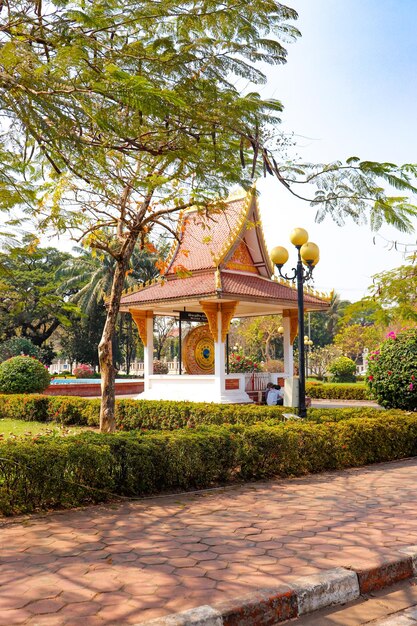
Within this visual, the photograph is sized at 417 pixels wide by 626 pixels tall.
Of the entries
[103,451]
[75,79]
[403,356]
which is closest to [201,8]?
[75,79]

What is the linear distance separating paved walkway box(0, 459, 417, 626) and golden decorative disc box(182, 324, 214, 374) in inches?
508

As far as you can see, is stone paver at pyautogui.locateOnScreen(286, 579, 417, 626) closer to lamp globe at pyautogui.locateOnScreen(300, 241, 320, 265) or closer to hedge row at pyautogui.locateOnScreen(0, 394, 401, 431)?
hedge row at pyautogui.locateOnScreen(0, 394, 401, 431)

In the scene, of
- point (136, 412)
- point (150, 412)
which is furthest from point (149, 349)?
point (150, 412)

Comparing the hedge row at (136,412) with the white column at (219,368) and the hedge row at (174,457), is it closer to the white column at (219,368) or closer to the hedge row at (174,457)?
the hedge row at (174,457)

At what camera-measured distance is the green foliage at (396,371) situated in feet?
42.5

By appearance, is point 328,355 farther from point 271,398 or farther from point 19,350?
point 271,398

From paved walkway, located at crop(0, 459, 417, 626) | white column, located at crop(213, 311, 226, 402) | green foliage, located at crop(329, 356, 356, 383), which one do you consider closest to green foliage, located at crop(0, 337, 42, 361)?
green foliage, located at crop(329, 356, 356, 383)

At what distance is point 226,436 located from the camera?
828cm

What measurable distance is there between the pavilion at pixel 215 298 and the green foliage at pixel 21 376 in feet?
12.9

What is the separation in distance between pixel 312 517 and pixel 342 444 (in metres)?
3.34

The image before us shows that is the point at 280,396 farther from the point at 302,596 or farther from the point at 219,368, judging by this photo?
the point at 302,596

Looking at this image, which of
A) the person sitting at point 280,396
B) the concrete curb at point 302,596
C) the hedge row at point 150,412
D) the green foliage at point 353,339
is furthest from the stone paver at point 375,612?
the green foliage at point 353,339

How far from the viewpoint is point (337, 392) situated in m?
29.2

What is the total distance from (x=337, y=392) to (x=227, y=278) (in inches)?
510
